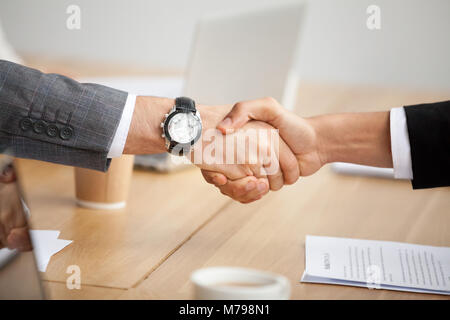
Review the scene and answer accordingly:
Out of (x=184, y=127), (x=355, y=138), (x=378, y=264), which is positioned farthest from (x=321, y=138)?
(x=378, y=264)

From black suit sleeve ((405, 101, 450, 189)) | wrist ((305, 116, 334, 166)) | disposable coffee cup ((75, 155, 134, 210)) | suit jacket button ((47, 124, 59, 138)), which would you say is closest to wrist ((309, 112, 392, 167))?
wrist ((305, 116, 334, 166))


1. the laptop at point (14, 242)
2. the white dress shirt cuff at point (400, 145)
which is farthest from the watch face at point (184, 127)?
the laptop at point (14, 242)

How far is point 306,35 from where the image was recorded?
12.7 ft

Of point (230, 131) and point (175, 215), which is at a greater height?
point (230, 131)

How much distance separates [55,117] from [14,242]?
Result: 19.1 inches

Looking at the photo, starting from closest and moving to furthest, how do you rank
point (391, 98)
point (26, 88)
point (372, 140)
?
point (26, 88) < point (372, 140) < point (391, 98)

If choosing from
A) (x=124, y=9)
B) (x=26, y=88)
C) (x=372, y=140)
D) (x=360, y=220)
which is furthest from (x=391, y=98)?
(x=124, y=9)

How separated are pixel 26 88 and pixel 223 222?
466 mm

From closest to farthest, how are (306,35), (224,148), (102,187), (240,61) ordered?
1. (102,187)
2. (224,148)
3. (240,61)
4. (306,35)

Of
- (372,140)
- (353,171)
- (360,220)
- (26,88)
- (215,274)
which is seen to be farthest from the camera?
(353,171)

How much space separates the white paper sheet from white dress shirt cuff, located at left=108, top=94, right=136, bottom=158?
20 cm

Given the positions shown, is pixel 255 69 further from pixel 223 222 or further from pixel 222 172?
pixel 223 222

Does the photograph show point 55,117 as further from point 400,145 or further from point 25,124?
point 400,145

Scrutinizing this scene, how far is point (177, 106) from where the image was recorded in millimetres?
1255
